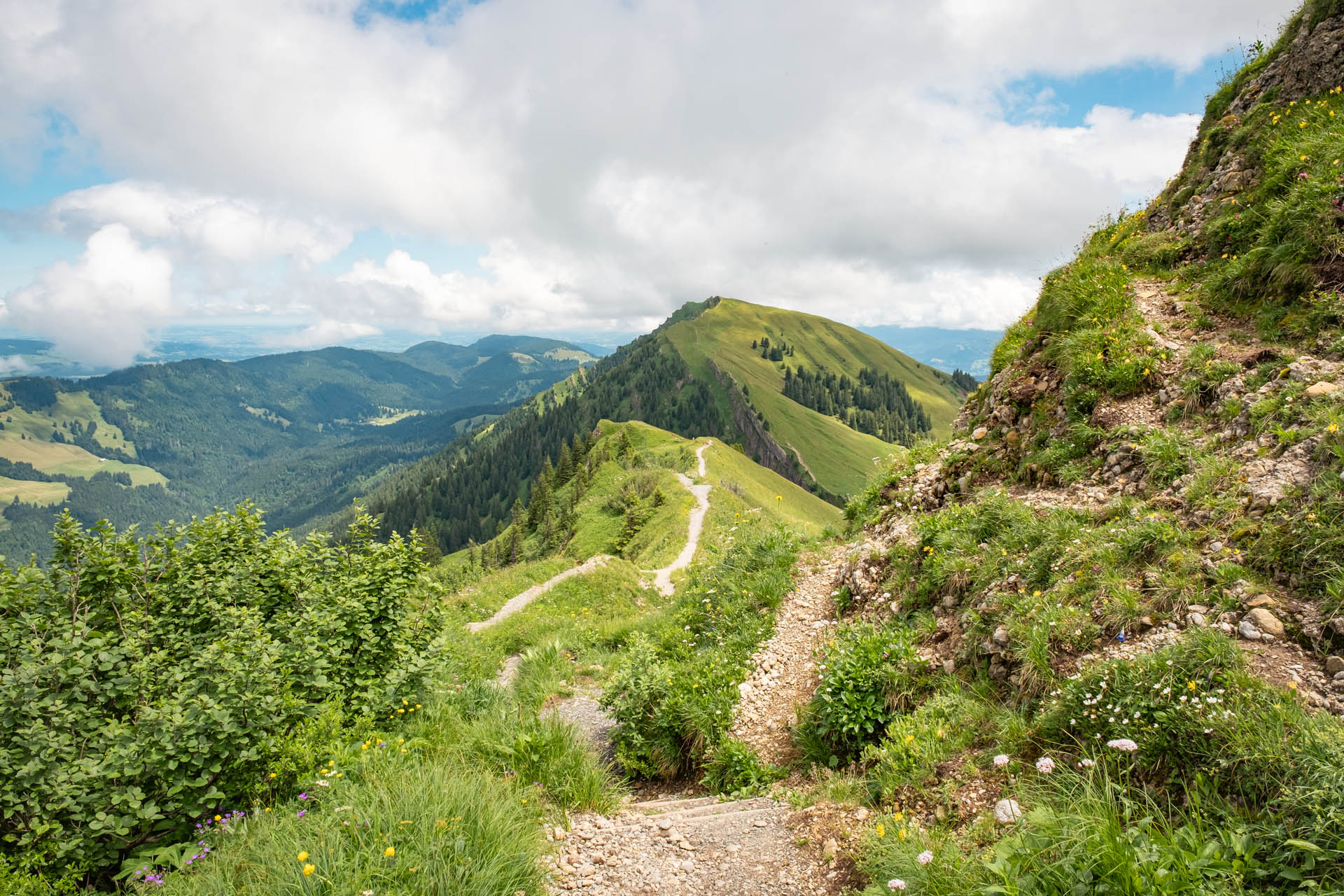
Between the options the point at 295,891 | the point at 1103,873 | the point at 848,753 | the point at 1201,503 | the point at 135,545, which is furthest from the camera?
the point at 135,545

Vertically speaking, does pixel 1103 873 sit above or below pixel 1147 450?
below

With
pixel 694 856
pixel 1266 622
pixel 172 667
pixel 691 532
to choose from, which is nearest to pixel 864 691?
pixel 694 856

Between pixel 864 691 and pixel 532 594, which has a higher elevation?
pixel 864 691

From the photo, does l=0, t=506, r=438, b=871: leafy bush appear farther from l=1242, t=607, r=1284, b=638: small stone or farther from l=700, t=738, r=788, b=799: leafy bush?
l=1242, t=607, r=1284, b=638: small stone

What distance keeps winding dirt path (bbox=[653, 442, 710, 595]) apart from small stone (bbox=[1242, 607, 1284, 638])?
23.0m

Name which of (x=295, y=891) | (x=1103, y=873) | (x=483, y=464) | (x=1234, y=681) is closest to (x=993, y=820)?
(x=1103, y=873)

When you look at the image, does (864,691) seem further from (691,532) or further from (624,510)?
(624,510)

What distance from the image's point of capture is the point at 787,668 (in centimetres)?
1030

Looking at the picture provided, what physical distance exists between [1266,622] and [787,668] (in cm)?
656

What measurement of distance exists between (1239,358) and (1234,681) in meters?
6.83

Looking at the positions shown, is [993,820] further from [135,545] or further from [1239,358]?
[135,545]

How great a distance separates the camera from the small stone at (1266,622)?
5.16m

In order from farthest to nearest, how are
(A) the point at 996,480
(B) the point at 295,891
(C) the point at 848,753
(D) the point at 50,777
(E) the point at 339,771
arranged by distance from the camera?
(A) the point at 996,480, (C) the point at 848,753, (E) the point at 339,771, (D) the point at 50,777, (B) the point at 295,891

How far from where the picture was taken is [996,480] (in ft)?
38.7
